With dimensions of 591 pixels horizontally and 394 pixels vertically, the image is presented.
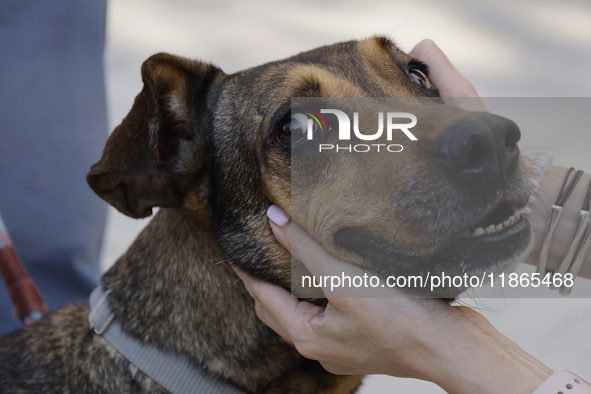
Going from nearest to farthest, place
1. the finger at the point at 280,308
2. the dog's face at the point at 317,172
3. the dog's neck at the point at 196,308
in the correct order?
the dog's face at the point at 317,172
the finger at the point at 280,308
the dog's neck at the point at 196,308

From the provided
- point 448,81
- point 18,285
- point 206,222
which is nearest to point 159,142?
point 206,222

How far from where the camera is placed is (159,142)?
8.14ft

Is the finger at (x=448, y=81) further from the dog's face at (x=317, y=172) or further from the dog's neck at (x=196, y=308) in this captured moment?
the dog's neck at (x=196, y=308)

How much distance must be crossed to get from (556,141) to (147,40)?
6354mm

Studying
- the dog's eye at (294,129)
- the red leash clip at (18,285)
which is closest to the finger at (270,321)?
the dog's eye at (294,129)

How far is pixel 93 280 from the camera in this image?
430cm

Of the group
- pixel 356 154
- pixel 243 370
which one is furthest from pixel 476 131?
pixel 243 370

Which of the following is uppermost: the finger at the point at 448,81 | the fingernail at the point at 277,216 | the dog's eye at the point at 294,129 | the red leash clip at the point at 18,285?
the finger at the point at 448,81

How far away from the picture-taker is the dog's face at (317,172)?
1.91 metres

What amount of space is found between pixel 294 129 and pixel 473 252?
970mm

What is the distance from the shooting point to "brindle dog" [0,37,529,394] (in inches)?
91.9

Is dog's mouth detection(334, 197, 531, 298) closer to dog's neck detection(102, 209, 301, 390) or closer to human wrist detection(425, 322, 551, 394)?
human wrist detection(425, 322, 551, 394)

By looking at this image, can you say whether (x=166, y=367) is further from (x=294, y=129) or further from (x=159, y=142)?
(x=294, y=129)

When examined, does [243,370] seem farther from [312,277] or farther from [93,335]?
[93,335]
